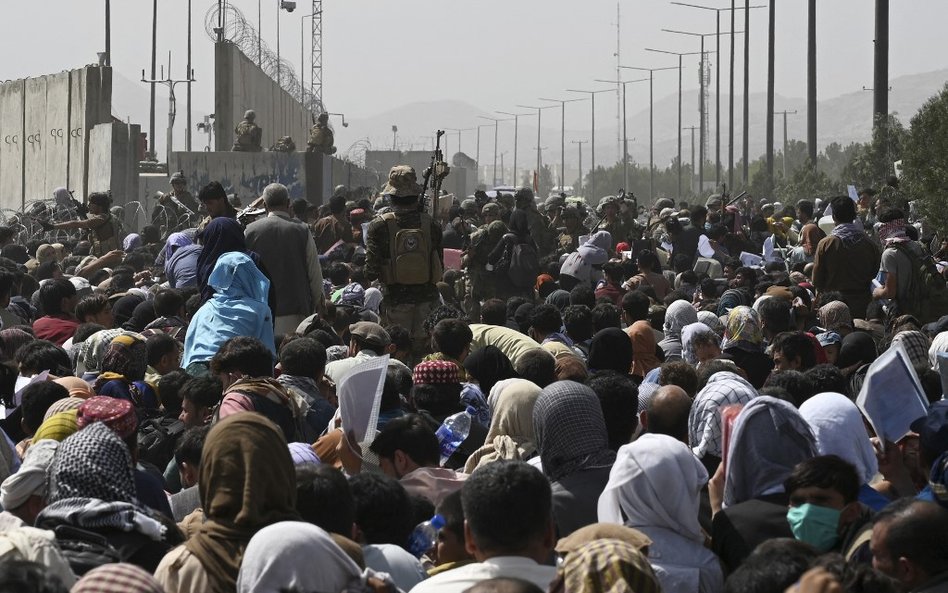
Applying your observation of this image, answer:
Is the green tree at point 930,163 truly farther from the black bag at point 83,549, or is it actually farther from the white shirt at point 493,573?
the black bag at point 83,549

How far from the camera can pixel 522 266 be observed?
14094 millimetres

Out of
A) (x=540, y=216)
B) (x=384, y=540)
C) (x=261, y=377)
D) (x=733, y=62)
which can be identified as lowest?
(x=384, y=540)

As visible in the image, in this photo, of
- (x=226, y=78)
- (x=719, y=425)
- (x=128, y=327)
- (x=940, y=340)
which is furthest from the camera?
(x=226, y=78)

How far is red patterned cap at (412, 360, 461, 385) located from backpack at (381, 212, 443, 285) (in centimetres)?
341

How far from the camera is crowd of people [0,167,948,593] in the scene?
4305 millimetres

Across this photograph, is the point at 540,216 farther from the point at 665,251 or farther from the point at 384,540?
the point at 384,540

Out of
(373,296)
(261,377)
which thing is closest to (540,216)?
(373,296)

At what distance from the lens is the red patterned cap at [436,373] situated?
7.21 meters

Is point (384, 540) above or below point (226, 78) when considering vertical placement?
below

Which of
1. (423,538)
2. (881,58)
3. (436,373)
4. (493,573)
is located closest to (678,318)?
(436,373)

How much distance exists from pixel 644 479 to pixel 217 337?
13.5ft

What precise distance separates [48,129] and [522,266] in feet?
48.7

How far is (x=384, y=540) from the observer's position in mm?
5098

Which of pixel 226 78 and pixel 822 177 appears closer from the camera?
pixel 226 78
